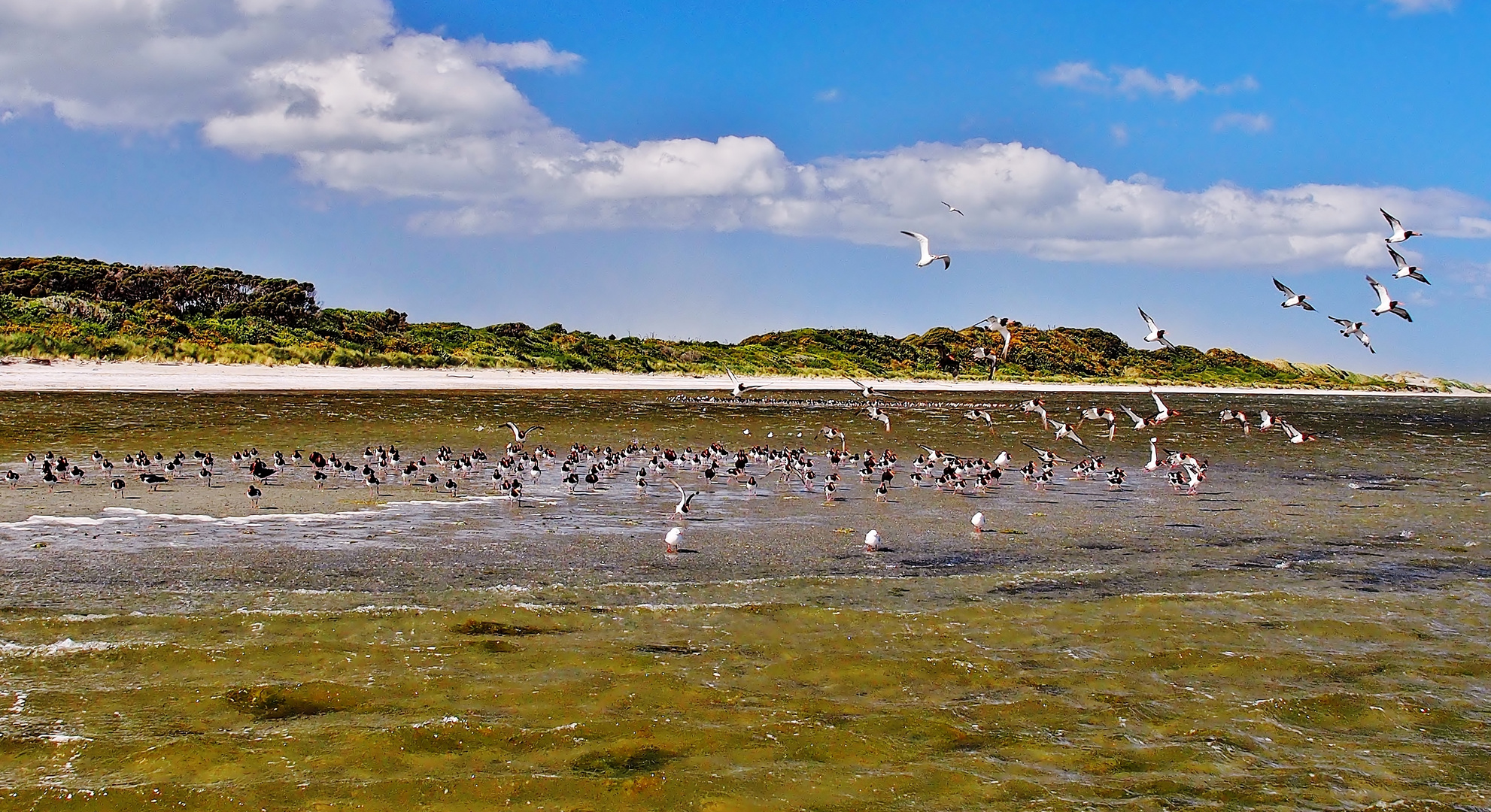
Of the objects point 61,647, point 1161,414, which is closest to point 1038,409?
point 1161,414

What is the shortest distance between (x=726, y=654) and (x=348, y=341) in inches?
2747

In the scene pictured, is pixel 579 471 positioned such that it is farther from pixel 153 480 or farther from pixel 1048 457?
pixel 1048 457

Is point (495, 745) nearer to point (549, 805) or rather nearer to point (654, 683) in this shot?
point (549, 805)

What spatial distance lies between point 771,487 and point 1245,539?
9.32 metres

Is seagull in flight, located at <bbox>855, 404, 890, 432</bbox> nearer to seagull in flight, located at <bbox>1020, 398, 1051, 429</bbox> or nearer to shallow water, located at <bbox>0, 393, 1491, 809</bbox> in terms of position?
seagull in flight, located at <bbox>1020, 398, 1051, 429</bbox>

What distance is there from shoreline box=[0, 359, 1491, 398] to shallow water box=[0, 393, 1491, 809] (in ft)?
96.3

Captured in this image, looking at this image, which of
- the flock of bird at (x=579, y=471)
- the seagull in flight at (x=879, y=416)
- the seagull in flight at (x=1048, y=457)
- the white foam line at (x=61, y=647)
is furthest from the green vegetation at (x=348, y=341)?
the white foam line at (x=61, y=647)

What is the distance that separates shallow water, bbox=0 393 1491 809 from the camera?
23.9ft

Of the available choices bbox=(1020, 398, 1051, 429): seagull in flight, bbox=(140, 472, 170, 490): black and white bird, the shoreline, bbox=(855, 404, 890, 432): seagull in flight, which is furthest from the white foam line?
the shoreline

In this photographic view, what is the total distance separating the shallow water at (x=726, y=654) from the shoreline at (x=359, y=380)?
1156 inches

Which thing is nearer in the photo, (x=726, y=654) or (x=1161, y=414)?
(x=726, y=654)

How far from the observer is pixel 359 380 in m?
55.1

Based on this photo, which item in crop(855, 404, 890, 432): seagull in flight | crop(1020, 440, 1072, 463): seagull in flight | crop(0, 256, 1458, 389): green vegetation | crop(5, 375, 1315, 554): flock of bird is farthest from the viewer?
crop(0, 256, 1458, 389): green vegetation

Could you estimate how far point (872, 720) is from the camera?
330 inches
